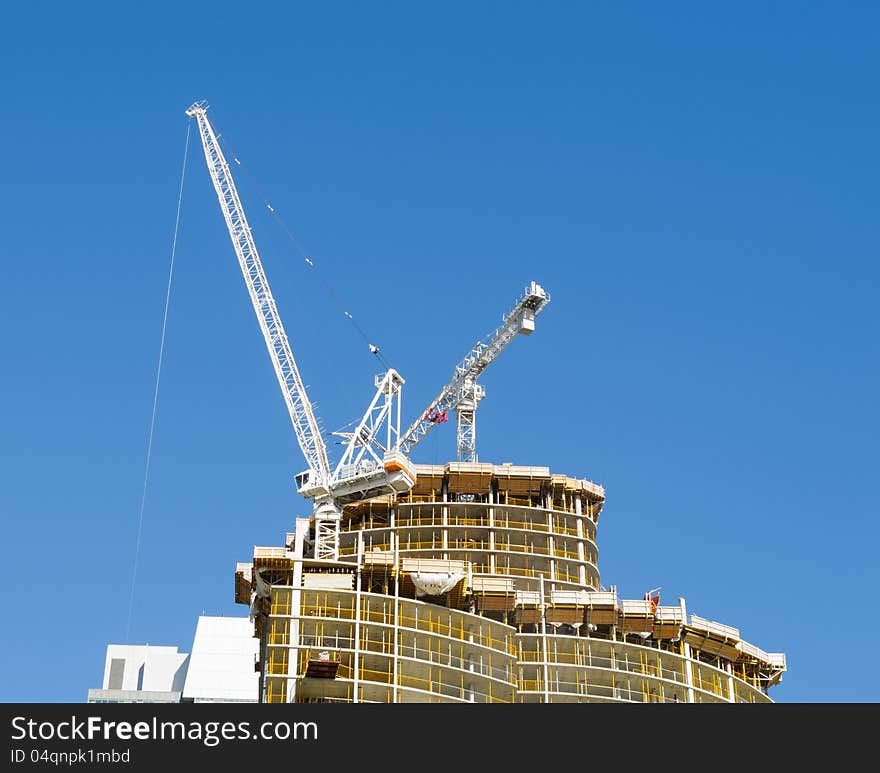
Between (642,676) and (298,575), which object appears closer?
(298,575)

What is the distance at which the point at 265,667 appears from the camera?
581 feet
